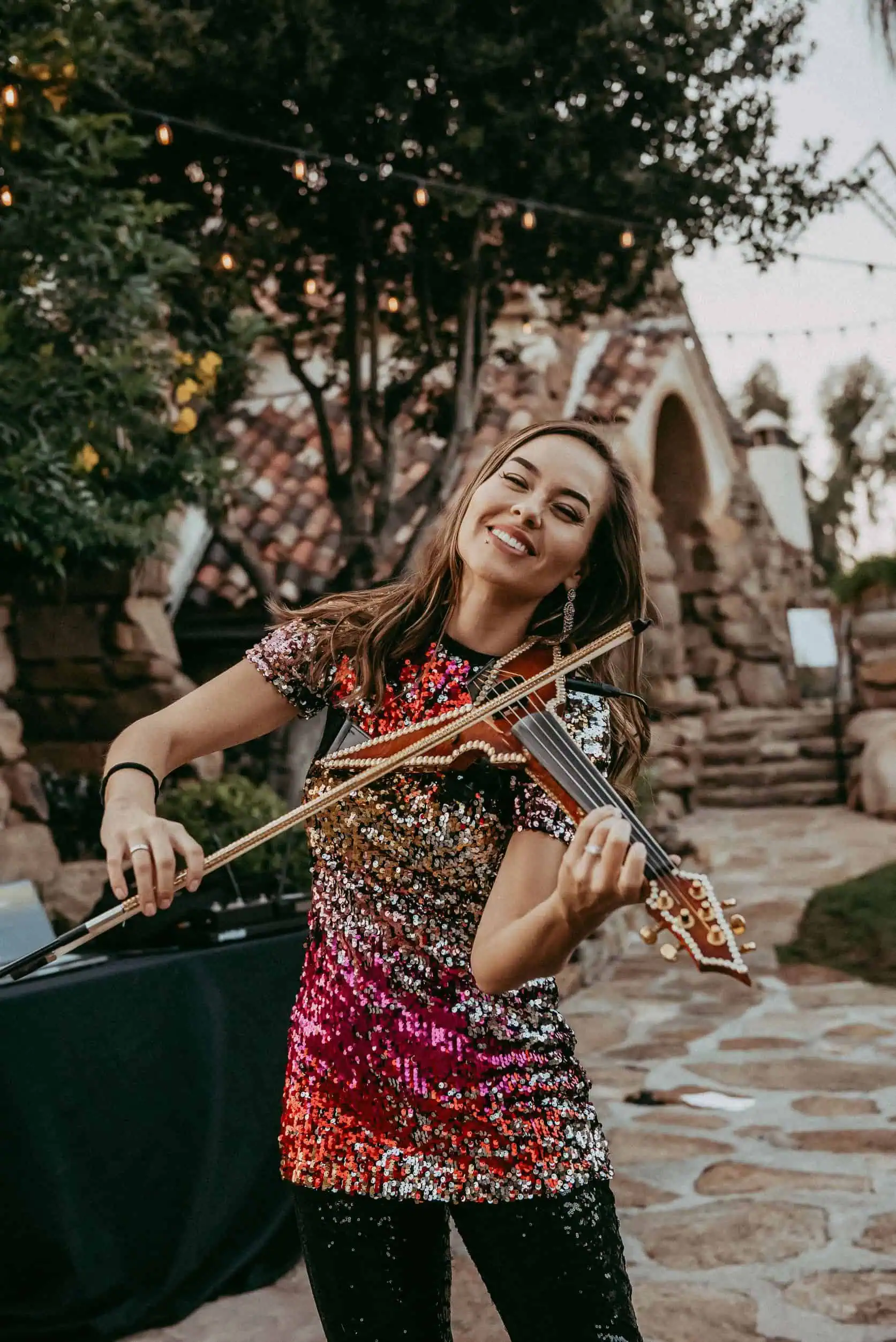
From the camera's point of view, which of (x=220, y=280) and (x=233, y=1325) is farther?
(x=220, y=280)

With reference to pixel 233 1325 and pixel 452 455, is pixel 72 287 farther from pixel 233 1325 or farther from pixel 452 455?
pixel 233 1325

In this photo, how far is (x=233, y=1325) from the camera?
123 inches

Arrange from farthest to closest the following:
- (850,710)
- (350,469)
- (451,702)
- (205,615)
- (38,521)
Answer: (850,710)
(205,615)
(350,469)
(38,521)
(451,702)

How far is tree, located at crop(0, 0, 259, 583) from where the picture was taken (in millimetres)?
4699

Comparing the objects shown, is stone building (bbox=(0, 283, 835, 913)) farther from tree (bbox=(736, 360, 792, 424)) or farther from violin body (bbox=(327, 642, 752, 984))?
tree (bbox=(736, 360, 792, 424))

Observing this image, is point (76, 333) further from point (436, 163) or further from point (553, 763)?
point (553, 763)

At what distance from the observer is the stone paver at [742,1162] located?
3182mm

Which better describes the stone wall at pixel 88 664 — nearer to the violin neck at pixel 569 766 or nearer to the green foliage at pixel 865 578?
the violin neck at pixel 569 766

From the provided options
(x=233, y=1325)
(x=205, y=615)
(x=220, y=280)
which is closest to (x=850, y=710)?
(x=205, y=615)

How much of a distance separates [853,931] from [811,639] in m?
10.0

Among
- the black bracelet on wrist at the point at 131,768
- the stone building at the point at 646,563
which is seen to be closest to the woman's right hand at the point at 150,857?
the black bracelet on wrist at the point at 131,768

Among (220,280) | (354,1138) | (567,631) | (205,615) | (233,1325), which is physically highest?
(220,280)

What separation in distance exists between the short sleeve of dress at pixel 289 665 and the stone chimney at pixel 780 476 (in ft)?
59.8

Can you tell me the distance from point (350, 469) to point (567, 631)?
5.04 meters
